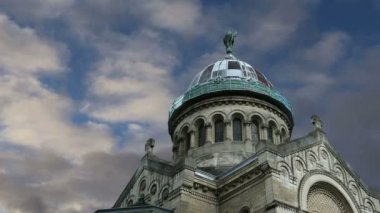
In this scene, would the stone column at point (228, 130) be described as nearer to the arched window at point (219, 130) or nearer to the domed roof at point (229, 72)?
the arched window at point (219, 130)

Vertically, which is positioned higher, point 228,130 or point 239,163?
point 228,130

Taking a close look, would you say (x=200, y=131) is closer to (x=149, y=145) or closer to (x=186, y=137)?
(x=186, y=137)

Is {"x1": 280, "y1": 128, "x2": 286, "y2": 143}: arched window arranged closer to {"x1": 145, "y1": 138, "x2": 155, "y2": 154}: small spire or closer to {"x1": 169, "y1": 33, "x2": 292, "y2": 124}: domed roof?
{"x1": 169, "y1": 33, "x2": 292, "y2": 124}: domed roof

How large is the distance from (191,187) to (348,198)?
943 cm

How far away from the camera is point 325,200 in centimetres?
3142

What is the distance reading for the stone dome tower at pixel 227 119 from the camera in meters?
38.1

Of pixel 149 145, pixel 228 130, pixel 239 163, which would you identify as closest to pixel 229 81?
pixel 228 130

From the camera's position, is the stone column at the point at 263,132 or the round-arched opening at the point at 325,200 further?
the stone column at the point at 263,132

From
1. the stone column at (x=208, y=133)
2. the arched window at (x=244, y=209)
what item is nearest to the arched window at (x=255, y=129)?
the stone column at (x=208, y=133)

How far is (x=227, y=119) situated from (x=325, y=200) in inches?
401

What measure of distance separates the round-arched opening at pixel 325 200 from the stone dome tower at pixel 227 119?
704cm

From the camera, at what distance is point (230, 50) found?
48.7 meters

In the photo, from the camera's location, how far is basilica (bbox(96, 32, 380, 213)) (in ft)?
95.2

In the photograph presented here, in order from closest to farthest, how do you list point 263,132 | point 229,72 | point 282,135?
point 263,132, point 282,135, point 229,72
